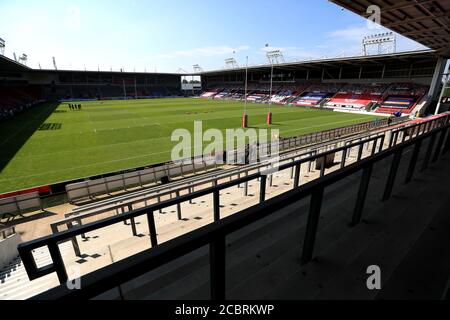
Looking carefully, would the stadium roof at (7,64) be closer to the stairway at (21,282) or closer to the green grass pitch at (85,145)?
the green grass pitch at (85,145)

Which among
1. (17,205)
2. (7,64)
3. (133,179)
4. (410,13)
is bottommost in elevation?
(17,205)

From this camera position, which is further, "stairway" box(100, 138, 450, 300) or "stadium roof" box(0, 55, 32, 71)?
"stadium roof" box(0, 55, 32, 71)

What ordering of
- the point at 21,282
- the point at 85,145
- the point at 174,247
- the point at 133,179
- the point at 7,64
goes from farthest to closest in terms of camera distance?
1. the point at 7,64
2. the point at 85,145
3. the point at 133,179
4. the point at 21,282
5. the point at 174,247

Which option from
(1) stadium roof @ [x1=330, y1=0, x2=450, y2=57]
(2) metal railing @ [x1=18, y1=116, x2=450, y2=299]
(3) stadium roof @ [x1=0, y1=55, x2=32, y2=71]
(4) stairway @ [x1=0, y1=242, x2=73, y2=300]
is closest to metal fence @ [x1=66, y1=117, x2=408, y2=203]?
(4) stairway @ [x1=0, y1=242, x2=73, y2=300]

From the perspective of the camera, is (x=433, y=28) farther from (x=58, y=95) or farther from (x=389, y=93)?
(x=58, y=95)

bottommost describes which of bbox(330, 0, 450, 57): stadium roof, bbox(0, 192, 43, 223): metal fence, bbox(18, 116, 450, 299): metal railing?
bbox(0, 192, 43, 223): metal fence

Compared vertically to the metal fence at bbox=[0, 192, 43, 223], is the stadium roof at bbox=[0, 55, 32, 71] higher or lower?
higher

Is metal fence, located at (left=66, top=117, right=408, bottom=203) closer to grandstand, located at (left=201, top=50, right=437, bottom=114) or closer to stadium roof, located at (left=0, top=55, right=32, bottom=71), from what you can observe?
grandstand, located at (left=201, top=50, right=437, bottom=114)

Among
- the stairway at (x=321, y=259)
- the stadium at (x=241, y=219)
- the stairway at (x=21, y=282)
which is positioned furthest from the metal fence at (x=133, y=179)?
the stairway at (x=321, y=259)

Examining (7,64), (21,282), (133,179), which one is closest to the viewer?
(21,282)

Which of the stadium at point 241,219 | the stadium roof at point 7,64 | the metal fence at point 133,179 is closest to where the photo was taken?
the stadium at point 241,219

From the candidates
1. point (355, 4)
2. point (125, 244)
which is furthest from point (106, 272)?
point (355, 4)

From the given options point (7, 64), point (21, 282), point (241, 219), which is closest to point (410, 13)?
point (241, 219)

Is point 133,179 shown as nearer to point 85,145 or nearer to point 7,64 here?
point 85,145
